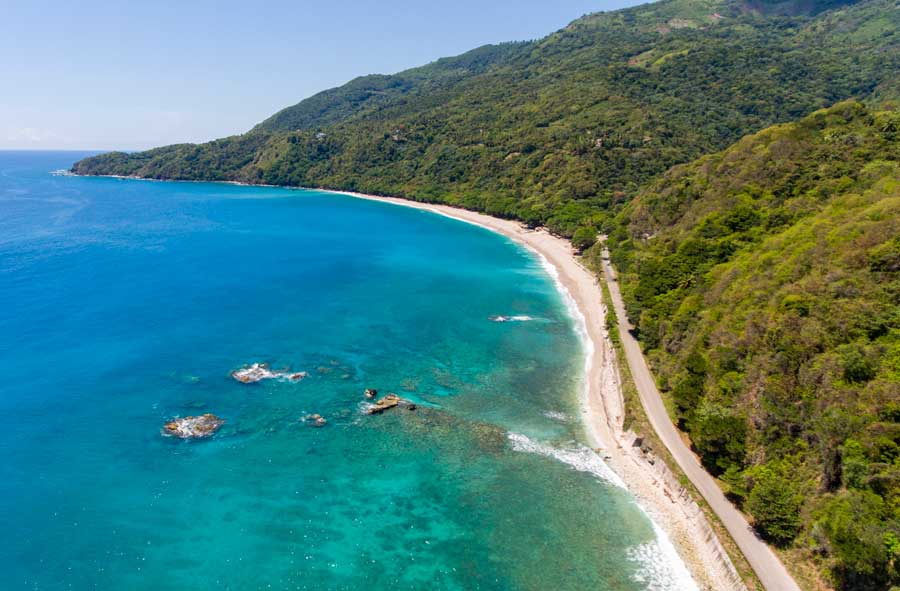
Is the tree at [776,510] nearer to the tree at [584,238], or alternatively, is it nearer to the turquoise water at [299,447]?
the turquoise water at [299,447]

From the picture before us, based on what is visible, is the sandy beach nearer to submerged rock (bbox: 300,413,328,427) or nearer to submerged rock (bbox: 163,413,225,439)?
submerged rock (bbox: 300,413,328,427)

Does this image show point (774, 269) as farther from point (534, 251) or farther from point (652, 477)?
point (534, 251)

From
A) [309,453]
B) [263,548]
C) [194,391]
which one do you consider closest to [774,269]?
[309,453]

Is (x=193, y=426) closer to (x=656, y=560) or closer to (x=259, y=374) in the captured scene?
(x=259, y=374)

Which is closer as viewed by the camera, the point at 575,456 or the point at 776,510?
the point at 776,510

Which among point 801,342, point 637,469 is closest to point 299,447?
point 637,469

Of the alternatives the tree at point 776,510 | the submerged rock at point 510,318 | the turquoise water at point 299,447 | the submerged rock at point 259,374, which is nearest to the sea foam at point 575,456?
the turquoise water at point 299,447
